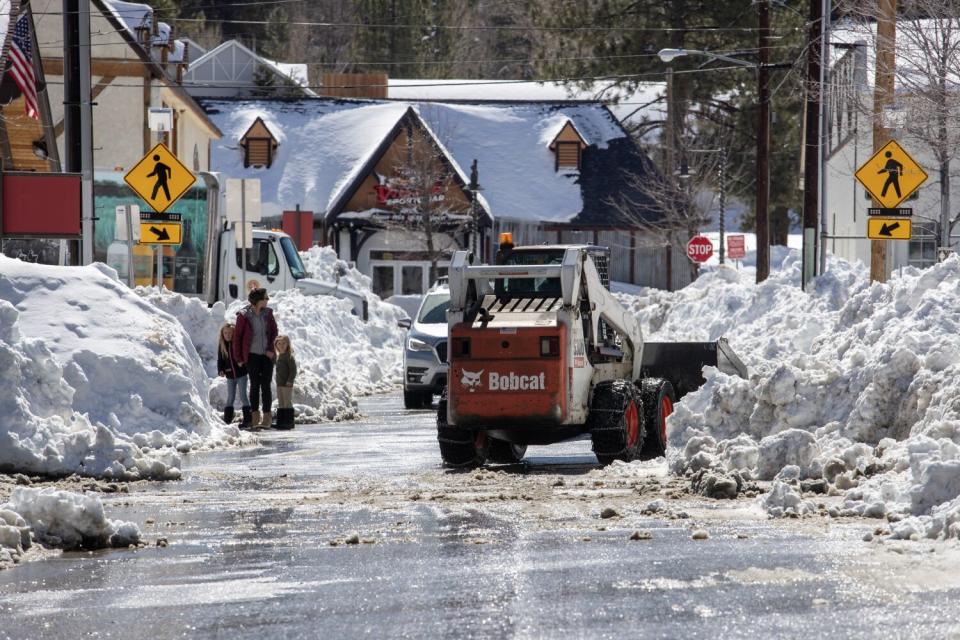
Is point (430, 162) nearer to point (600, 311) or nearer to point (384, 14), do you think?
point (384, 14)

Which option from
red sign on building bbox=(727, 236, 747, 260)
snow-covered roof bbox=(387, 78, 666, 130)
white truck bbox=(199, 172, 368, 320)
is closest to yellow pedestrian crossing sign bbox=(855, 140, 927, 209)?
white truck bbox=(199, 172, 368, 320)

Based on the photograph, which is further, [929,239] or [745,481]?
[929,239]

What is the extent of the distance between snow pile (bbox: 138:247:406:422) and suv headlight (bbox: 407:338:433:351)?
1158 mm

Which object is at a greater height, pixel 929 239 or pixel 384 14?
pixel 384 14

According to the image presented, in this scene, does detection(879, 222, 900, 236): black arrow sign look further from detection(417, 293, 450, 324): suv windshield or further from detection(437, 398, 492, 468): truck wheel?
detection(437, 398, 492, 468): truck wheel

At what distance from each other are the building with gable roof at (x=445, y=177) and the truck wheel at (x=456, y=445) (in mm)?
45602

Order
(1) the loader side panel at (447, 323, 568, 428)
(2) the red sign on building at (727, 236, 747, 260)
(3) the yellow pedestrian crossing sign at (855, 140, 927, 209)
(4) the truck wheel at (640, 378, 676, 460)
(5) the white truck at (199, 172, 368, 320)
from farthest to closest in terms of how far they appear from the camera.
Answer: (2) the red sign on building at (727, 236, 747, 260) < (5) the white truck at (199, 172, 368, 320) < (3) the yellow pedestrian crossing sign at (855, 140, 927, 209) < (4) the truck wheel at (640, 378, 676, 460) < (1) the loader side panel at (447, 323, 568, 428)

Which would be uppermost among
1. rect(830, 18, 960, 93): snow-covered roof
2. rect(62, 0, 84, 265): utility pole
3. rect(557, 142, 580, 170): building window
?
rect(557, 142, 580, 170): building window

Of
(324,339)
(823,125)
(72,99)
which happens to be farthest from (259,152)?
(72,99)

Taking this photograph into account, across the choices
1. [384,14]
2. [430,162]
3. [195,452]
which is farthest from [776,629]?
[384,14]

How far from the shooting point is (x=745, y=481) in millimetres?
12844

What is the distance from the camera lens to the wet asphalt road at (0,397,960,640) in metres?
7.61

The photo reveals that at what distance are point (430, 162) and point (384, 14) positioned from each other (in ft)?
105

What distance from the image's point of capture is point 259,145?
219 ft
